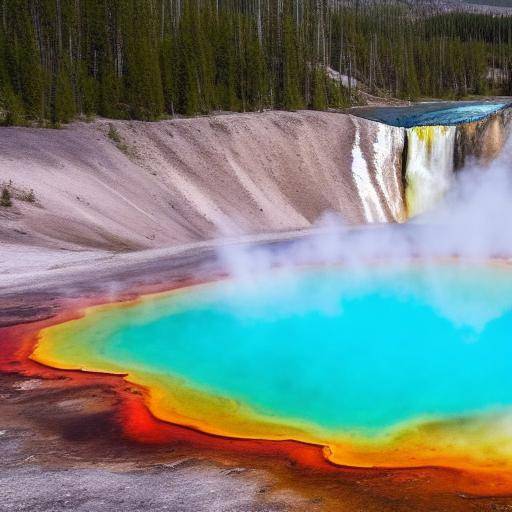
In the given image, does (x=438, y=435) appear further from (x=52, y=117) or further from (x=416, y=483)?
(x=52, y=117)

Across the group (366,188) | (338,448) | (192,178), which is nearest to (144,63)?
(192,178)

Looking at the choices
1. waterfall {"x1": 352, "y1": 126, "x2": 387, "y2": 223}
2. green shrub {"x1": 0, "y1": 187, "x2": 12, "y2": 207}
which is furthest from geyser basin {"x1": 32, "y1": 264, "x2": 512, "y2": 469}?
waterfall {"x1": 352, "y1": 126, "x2": 387, "y2": 223}

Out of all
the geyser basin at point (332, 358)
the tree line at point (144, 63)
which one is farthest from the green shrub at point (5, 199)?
the tree line at point (144, 63)

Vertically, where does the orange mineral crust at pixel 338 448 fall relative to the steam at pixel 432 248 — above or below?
below

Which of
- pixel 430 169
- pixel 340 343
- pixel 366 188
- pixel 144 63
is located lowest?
pixel 340 343

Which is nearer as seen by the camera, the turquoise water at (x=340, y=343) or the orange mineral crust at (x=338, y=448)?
the orange mineral crust at (x=338, y=448)

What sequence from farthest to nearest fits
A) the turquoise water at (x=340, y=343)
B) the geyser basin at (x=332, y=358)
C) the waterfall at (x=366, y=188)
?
the waterfall at (x=366, y=188) < the turquoise water at (x=340, y=343) < the geyser basin at (x=332, y=358)

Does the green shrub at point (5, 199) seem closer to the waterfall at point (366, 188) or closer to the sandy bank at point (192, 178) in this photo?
the sandy bank at point (192, 178)

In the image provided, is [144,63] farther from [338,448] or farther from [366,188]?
[338,448]

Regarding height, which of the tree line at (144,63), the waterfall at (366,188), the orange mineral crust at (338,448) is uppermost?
the tree line at (144,63)
